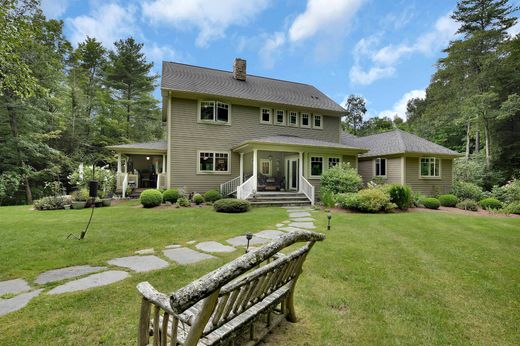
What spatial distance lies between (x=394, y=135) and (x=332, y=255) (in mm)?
15000

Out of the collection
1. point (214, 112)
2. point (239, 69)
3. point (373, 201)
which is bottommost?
point (373, 201)

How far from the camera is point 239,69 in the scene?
15.9m

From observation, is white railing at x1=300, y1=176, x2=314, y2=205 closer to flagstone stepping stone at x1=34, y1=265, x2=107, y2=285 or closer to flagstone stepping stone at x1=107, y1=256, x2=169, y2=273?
flagstone stepping stone at x1=107, y1=256, x2=169, y2=273

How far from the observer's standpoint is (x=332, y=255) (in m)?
4.43

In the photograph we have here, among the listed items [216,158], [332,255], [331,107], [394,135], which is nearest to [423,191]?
[394,135]

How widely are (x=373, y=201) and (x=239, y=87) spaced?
996 cm

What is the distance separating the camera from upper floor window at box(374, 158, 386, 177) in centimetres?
1550

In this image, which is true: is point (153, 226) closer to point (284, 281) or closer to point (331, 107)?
point (284, 281)

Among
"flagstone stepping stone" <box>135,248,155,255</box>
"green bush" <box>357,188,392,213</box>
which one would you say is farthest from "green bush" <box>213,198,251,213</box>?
"green bush" <box>357,188,392,213</box>

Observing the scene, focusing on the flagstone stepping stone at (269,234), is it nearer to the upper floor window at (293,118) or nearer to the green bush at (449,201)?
the upper floor window at (293,118)

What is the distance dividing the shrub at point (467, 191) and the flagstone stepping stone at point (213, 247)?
49.9 feet

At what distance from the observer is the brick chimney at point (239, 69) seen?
15845mm

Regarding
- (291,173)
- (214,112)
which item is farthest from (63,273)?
(291,173)

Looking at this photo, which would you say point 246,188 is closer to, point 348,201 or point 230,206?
point 230,206
